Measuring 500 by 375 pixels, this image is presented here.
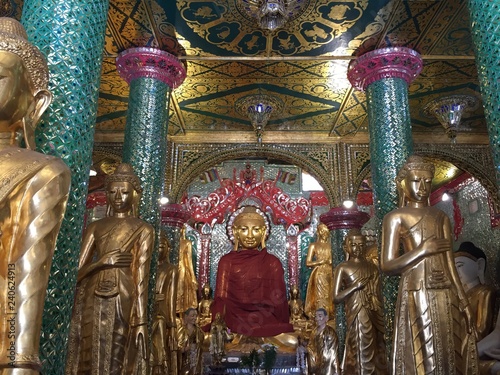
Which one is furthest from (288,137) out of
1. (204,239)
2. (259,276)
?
(204,239)

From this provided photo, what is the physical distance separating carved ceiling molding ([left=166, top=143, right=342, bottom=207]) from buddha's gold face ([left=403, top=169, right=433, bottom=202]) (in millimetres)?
5158

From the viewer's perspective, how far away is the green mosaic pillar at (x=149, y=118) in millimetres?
5754

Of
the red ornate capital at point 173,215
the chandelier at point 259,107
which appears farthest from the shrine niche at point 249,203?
the chandelier at point 259,107

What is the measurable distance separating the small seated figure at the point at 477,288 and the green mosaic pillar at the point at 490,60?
13.0ft

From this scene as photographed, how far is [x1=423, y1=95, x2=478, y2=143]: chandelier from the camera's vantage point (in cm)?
862

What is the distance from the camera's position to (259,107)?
8.69 m

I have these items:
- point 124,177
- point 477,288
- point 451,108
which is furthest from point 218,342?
point 451,108

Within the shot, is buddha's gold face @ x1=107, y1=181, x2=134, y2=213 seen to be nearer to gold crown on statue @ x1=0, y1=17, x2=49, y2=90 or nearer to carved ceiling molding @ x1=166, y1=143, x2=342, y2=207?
gold crown on statue @ x1=0, y1=17, x2=49, y2=90

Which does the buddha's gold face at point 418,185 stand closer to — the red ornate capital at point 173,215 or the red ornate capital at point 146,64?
the red ornate capital at point 146,64

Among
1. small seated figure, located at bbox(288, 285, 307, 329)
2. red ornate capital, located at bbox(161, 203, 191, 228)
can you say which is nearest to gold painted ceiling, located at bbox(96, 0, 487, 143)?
red ornate capital, located at bbox(161, 203, 191, 228)

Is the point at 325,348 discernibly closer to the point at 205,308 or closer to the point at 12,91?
the point at 205,308

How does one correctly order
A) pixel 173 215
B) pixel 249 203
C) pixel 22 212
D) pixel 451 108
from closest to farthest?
pixel 22 212 → pixel 451 108 → pixel 173 215 → pixel 249 203

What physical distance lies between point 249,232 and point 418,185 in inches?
302

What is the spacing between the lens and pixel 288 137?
1005 cm
